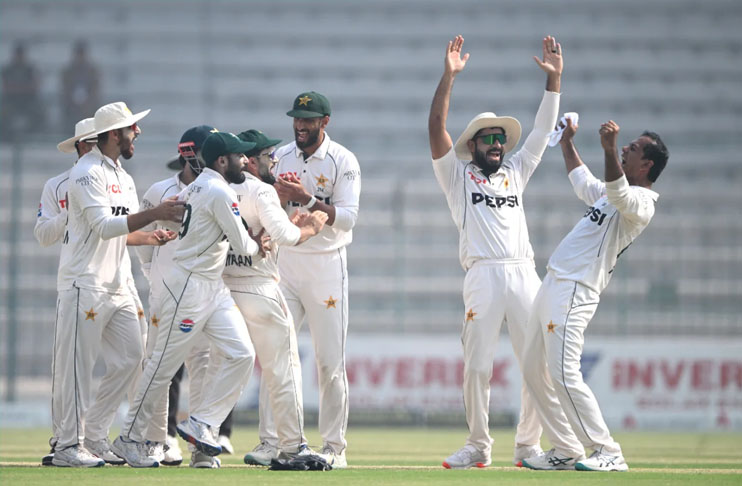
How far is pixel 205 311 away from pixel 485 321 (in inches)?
68.8

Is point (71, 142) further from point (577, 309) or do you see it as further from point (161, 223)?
point (577, 309)

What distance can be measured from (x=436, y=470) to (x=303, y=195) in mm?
1837

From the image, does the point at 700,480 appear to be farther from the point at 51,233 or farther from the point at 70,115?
the point at 70,115

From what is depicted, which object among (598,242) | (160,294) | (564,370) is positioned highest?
(598,242)

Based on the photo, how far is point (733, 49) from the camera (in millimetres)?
28922

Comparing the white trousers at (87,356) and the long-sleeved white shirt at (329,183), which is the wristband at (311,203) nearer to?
the long-sleeved white shirt at (329,183)

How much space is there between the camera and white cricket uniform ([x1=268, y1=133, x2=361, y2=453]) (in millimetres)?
7309

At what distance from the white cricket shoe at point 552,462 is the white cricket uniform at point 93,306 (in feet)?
8.16

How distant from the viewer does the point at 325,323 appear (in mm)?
7320

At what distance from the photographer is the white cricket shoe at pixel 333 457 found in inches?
278

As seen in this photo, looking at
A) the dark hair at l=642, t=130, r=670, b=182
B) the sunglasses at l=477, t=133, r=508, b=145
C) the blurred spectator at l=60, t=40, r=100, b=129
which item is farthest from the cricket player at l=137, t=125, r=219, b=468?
the blurred spectator at l=60, t=40, r=100, b=129

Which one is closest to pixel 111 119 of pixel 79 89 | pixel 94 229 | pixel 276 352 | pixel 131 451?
pixel 94 229

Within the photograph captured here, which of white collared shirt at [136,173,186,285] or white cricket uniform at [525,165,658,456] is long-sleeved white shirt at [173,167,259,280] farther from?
white cricket uniform at [525,165,658,456]

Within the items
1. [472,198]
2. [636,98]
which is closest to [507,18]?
[636,98]
